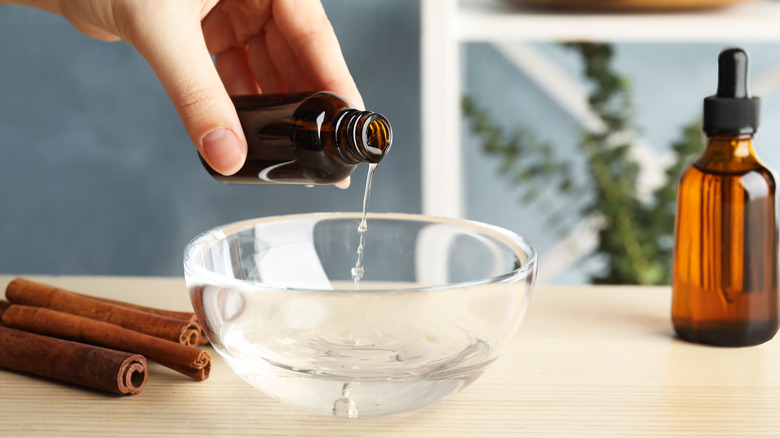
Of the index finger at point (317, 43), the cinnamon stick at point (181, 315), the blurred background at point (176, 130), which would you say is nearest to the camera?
the cinnamon stick at point (181, 315)

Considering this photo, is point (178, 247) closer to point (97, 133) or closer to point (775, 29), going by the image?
point (97, 133)

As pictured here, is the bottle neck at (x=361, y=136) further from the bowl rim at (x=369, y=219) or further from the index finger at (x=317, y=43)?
the index finger at (x=317, y=43)

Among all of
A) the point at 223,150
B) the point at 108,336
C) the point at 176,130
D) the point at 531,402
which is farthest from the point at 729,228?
the point at 176,130

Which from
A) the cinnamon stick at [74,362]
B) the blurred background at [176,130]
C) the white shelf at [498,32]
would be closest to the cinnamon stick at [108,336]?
the cinnamon stick at [74,362]

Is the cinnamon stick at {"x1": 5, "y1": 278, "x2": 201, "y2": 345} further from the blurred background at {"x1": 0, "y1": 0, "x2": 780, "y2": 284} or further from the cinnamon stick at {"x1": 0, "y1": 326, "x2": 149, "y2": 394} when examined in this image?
the blurred background at {"x1": 0, "y1": 0, "x2": 780, "y2": 284}

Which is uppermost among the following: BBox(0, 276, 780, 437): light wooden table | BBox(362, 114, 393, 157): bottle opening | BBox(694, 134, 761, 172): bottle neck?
BBox(362, 114, 393, 157): bottle opening

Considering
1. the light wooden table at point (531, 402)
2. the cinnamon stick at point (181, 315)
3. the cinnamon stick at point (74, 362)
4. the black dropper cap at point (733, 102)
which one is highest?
the black dropper cap at point (733, 102)

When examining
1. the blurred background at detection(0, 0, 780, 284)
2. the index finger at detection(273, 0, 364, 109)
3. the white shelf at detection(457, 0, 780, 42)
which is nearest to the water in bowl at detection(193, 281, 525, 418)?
Answer: the index finger at detection(273, 0, 364, 109)
